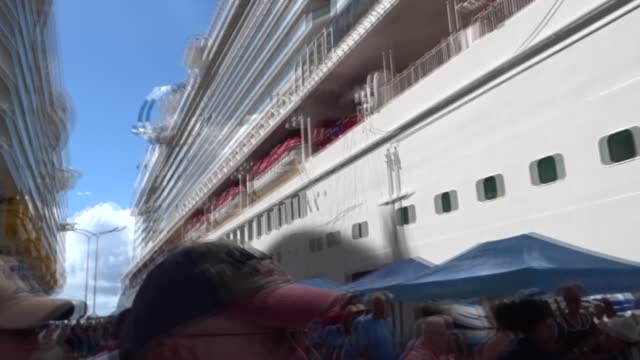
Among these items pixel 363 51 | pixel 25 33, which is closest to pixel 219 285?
pixel 363 51

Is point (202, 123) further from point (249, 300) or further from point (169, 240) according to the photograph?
point (249, 300)

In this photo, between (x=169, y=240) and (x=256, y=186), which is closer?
(x=256, y=186)

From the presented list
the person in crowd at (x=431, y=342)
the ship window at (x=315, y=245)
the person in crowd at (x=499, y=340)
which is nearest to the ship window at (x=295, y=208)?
the ship window at (x=315, y=245)

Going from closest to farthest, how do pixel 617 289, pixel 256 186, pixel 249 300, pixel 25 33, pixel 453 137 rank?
pixel 249 300 < pixel 617 289 < pixel 453 137 < pixel 25 33 < pixel 256 186

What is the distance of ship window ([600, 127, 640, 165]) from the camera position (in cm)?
554

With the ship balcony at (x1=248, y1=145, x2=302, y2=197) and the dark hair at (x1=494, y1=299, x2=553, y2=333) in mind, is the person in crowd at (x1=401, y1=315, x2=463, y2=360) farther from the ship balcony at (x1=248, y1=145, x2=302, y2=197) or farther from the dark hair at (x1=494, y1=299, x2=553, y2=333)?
→ the ship balcony at (x1=248, y1=145, x2=302, y2=197)

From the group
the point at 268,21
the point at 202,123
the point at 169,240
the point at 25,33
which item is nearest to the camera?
the point at 25,33

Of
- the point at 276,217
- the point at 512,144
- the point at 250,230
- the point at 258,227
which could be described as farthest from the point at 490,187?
the point at 250,230

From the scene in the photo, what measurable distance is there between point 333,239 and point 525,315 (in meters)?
9.78

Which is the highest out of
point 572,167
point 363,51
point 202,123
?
point 202,123

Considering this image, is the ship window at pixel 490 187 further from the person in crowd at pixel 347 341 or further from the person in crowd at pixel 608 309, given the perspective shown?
Result: the person in crowd at pixel 347 341

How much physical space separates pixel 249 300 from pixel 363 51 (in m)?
11.6

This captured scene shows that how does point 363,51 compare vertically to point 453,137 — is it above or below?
above

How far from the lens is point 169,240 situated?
36344mm
